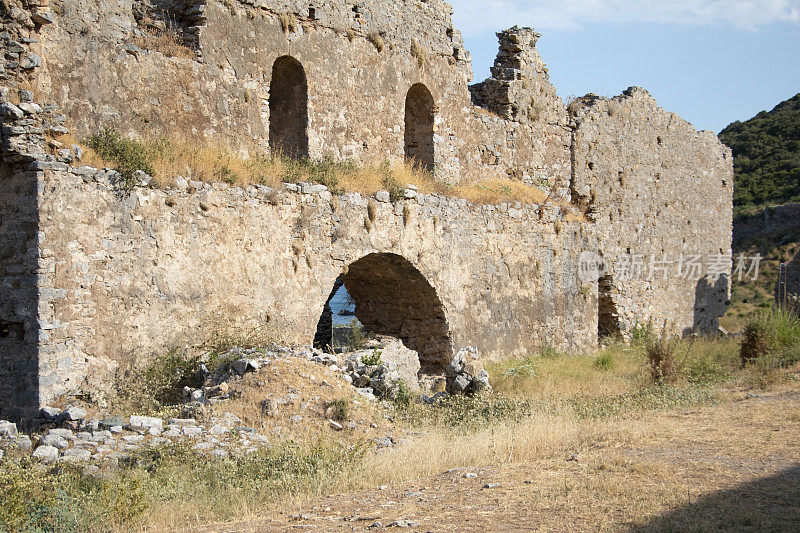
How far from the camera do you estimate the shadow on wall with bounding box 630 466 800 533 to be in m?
5.06

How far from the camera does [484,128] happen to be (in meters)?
15.2

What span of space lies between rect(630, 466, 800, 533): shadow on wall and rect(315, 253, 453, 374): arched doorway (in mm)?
7049

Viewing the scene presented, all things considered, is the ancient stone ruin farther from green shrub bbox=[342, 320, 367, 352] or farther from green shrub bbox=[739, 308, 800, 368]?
green shrub bbox=[739, 308, 800, 368]

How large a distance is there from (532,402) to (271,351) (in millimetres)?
3416

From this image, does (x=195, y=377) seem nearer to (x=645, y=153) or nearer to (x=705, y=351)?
(x=705, y=351)

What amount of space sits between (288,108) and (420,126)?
291 centimetres

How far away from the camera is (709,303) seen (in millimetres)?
21797

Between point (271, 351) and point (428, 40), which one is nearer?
point (271, 351)

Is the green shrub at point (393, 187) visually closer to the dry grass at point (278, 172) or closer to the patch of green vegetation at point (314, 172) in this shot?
the dry grass at point (278, 172)

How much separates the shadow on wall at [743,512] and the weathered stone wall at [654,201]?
10.9m

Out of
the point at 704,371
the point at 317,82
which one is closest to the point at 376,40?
the point at 317,82

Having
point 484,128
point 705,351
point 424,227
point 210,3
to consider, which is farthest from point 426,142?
point 705,351

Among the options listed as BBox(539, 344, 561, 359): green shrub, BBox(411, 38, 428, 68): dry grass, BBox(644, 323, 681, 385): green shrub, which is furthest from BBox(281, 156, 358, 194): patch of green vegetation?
BBox(644, 323, 681, 385): green shrub

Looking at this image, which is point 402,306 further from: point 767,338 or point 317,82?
point 767,338
